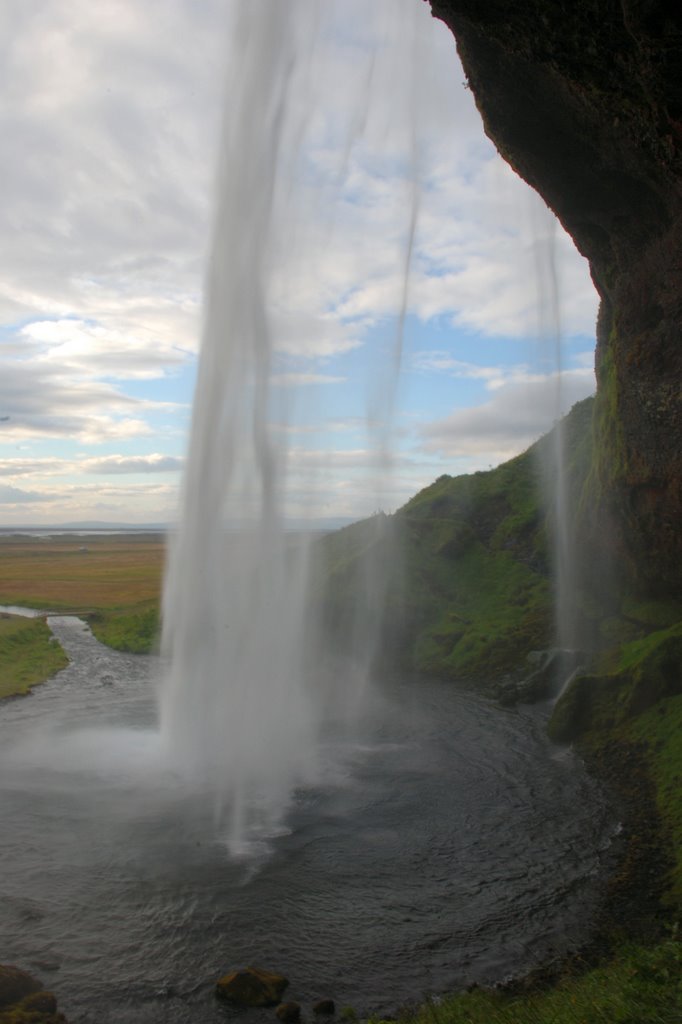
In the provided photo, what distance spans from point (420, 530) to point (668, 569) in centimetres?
1746

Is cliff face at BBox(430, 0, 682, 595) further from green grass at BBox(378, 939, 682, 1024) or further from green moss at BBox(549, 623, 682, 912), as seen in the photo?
green grass at BBox(378, 939, 682, 1024)

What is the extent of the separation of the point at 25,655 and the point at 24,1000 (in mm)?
27717

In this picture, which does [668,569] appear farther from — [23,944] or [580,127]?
[23,944]

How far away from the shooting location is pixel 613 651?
2483 centimetres

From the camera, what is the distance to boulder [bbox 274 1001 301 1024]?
9.48 m

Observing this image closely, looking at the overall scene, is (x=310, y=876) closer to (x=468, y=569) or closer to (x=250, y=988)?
(x=250, y=988)

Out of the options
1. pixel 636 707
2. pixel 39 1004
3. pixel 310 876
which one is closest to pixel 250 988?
pixel 39 1004

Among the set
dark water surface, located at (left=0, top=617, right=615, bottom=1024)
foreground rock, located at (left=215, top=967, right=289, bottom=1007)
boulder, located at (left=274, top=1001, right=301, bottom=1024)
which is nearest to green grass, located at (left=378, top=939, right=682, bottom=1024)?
dark water surface, located at (left=0, top=617, right=615, bottom=1024)

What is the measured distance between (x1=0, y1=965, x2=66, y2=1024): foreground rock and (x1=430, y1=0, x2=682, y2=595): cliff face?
15654mm

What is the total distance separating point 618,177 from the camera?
2005 centimetres

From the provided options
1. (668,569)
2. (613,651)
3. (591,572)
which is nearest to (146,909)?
(613,651)

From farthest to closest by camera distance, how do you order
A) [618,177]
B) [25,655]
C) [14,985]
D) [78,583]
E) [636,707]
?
[78,583], [25,655], [636,707], [618,177], [14,985]

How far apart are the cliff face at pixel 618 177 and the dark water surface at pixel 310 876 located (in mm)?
9548

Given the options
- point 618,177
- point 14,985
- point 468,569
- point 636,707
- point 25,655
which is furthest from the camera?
point 468,569
